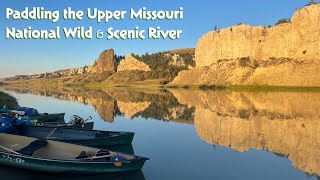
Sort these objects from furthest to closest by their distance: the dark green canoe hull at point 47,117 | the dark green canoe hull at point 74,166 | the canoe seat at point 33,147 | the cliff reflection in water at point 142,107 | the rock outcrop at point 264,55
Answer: the rock outcrop at point 264,55
the cliff reflection in water at point 142,107
the dark green canoe hull at point 47,117
the canoe seat at point 33,147
the dark green canoe hull at point 74,166

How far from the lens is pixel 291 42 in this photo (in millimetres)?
133625

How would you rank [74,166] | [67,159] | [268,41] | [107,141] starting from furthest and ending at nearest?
[268,41], [107,141], [67,159], [74,166]

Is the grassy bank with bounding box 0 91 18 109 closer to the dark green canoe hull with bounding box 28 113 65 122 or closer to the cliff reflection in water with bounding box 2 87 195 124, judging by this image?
the cliff reflection in water with bounding box 2 87 195 124

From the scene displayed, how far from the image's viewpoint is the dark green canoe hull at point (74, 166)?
15125 mm

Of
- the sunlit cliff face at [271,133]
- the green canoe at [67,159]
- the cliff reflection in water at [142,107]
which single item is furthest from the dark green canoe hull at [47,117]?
the sunlit cliff face at [271,133]

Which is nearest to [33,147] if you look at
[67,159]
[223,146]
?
[67,159]

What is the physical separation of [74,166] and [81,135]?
7078 millimetres

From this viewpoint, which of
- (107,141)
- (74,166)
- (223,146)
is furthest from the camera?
(223,146)

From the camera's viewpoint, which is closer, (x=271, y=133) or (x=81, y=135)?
(x=81, y=135)

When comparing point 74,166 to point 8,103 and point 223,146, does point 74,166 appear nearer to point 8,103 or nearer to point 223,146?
point 223,146

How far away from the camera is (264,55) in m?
149

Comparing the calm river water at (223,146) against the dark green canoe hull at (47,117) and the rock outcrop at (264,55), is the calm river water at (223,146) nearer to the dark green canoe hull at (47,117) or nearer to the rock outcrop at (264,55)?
the dark green canoe hull at (47,117)

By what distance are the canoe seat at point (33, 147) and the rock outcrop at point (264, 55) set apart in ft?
358

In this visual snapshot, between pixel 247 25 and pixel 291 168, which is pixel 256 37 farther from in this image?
pixel 291 168
